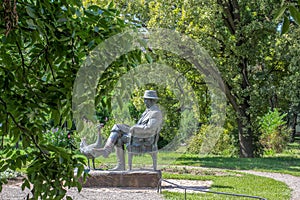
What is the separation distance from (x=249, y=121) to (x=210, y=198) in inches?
310

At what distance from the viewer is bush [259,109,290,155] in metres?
16.2

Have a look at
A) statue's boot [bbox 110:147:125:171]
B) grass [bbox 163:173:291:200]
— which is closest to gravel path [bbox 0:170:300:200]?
grass [bbox 163:173:291:200]

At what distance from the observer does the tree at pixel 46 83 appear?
5.23 ft

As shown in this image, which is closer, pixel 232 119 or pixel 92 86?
pixel 92 86

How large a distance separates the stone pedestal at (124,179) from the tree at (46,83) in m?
6.51

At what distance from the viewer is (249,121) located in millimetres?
14531

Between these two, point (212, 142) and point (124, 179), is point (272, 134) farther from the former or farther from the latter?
point (124, 179)

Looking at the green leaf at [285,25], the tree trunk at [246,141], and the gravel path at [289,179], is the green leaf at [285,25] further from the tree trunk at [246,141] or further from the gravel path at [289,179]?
the tree trunk at [246,141]

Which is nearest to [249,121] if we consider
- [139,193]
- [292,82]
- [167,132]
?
[292,82]

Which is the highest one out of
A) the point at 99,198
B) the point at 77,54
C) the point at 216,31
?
the point at 216,31

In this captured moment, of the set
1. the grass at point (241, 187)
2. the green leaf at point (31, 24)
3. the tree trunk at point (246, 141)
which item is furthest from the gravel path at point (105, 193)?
the tree trunk at point (246, 141)

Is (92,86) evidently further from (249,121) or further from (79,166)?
(249,121)

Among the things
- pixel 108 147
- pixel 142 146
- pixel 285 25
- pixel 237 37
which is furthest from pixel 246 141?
pixel 285 25

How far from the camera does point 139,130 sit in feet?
28.1
